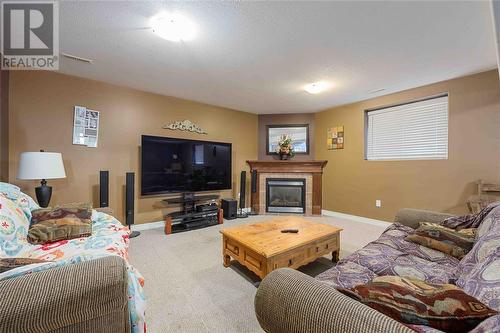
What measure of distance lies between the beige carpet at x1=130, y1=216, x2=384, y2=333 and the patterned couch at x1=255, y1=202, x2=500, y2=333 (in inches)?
29.8

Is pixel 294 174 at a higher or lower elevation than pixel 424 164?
lower

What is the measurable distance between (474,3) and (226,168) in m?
3.77

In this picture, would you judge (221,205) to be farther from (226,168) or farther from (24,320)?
(24,320)

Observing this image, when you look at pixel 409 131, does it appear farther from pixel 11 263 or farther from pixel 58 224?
pixel 58 224

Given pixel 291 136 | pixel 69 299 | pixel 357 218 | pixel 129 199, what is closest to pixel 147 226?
pixel 129 199

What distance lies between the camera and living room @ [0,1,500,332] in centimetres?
84

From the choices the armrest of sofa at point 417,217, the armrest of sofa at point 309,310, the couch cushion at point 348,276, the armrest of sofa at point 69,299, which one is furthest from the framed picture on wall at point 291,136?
the armrest of sofa at point 69,299

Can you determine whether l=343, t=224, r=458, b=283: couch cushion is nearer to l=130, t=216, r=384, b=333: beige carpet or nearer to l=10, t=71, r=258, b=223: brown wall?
l=130, t=216, r=384, b=333: beige carpet

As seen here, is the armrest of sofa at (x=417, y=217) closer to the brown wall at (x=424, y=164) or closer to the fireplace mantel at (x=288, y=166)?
the brown wall at (x=424, y=164)

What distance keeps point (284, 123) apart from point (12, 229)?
4635 mm

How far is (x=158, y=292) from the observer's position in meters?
1.86

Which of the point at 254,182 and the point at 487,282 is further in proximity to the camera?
the point at 254,182

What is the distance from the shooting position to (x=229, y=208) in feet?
14.3

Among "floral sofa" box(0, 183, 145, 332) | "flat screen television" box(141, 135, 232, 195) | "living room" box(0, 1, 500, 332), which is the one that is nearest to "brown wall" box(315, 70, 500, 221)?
"living room" box(0, 1, 500, 332)
